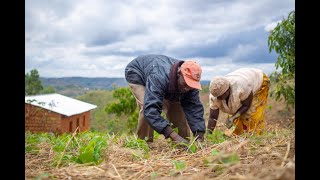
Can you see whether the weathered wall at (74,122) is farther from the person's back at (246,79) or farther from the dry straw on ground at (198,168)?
the dry straw on ground at (198,168)

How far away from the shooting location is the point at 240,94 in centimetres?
466

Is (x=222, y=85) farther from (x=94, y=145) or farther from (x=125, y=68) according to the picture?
(x=94, y=145)

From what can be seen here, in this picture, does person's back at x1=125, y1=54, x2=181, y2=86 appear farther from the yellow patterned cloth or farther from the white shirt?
the yellow patterned cloth

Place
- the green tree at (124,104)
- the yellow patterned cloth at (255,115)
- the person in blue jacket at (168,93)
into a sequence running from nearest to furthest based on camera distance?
the person in blue jacket at (168,93), the yellow patterned cloth at (255,115), the green tree at (124,104)

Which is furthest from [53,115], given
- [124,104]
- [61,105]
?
[124,104]

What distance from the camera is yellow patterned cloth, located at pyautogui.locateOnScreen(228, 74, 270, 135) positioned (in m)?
5.00

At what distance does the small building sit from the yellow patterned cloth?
8.84 meters

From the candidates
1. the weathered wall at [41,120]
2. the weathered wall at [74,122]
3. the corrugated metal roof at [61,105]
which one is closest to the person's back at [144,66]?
the weathered wall at [41,120]

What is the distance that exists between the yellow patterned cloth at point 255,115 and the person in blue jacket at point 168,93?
76 centimetres

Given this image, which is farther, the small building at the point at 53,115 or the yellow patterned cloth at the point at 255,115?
the small building at the point at 53,115

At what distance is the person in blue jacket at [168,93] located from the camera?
3627mm

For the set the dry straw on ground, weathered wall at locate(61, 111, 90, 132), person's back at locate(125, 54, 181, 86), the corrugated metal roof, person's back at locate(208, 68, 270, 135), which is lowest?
weathered wall at locate(61, 111, 90, 132)

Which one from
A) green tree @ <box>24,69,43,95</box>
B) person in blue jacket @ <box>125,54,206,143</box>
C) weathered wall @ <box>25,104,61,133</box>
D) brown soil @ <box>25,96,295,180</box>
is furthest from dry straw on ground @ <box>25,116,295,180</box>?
green tree @ <box>24,69,43,95</box>
